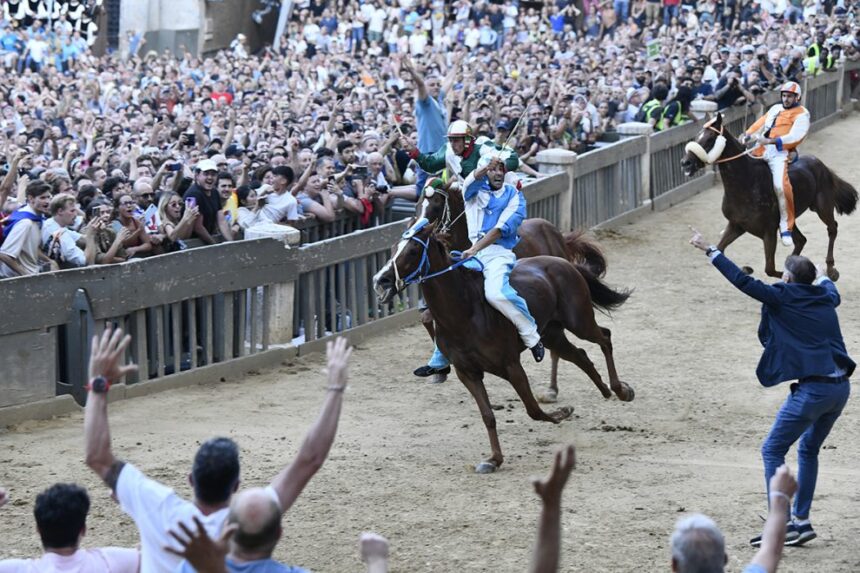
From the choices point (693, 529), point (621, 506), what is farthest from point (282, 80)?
point (693, 529)

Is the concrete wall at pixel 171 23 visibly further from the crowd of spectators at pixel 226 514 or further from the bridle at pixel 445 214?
the crowd of spectators at pixel 226 514

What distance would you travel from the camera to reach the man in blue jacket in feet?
27.9

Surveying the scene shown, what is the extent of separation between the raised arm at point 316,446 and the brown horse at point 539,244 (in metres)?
6.73

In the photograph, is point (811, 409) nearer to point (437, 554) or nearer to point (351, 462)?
point (437, 554)

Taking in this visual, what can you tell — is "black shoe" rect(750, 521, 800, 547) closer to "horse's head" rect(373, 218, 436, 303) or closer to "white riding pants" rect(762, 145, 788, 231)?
"horse's head" rect(373, 218, 436, 303)

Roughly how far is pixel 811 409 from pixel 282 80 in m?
24.0

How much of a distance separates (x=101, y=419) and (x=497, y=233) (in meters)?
6.48

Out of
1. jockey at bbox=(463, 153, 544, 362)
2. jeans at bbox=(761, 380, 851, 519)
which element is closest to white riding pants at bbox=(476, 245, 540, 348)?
jockey at bbox=(463, 153, 544, 362)

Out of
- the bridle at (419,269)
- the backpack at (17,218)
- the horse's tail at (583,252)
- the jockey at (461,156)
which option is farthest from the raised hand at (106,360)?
the horse's tail at (583,252)

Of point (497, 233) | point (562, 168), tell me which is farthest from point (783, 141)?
point (497, 233)

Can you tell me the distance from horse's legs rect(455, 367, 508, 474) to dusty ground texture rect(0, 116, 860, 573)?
19cm

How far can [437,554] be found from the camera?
28.4 feet

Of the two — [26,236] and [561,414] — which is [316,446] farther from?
[26,236]

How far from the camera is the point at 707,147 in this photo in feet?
57.1
